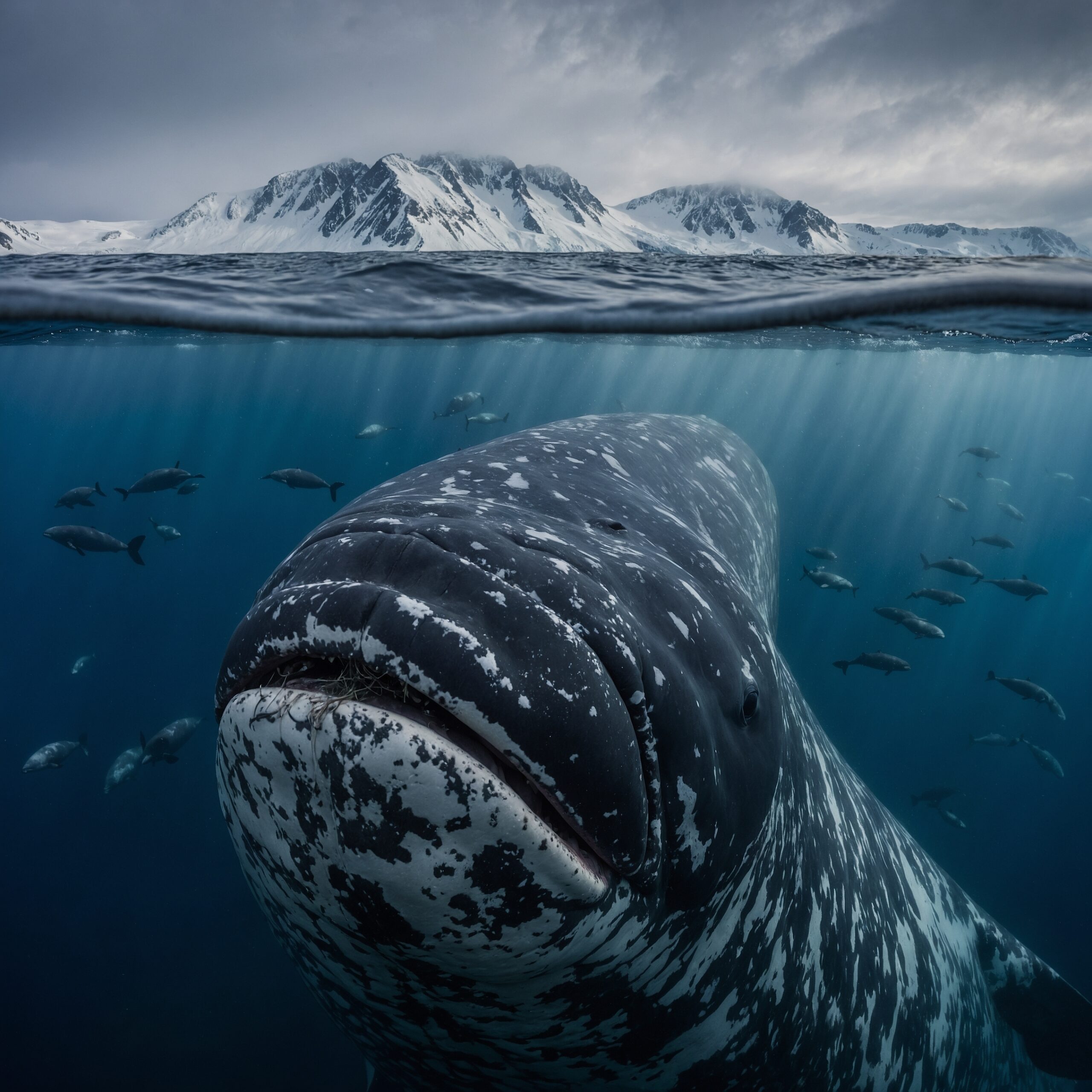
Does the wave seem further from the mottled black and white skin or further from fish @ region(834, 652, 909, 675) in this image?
fish @ region(834, 652, 909, 675)

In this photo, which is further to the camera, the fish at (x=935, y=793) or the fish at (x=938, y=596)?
the fish at (x=935, y=793)

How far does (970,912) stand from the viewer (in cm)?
504

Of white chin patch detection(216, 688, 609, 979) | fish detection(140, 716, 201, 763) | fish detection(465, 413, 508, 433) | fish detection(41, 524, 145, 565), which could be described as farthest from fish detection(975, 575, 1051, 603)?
fish detection(41, 524, 145, 565)

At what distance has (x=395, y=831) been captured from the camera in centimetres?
144

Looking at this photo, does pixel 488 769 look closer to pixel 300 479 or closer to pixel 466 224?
pixel 300 479

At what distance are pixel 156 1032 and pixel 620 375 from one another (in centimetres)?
6010

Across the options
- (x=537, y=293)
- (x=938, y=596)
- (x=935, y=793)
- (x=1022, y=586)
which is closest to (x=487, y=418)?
(x=537, y=293)

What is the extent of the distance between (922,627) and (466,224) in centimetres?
15782

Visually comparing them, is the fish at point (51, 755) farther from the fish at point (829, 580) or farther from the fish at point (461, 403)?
the fish at point (829, 580)

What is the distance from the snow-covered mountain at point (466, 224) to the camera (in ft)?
402

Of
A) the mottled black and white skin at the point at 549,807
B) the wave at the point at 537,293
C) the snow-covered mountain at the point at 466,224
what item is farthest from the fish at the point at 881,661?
the snow-covered mountain at the point at 466,224

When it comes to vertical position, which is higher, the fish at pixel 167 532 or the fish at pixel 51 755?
the fish at pixel 167 532

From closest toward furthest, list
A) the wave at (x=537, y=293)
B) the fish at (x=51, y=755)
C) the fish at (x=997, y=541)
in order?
1. the wave at (x=537, y=293)
2. the fish at (x=51, y=755)
3. the fish at (x=997, y=541)

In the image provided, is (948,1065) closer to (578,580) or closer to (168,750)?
(578,580)
